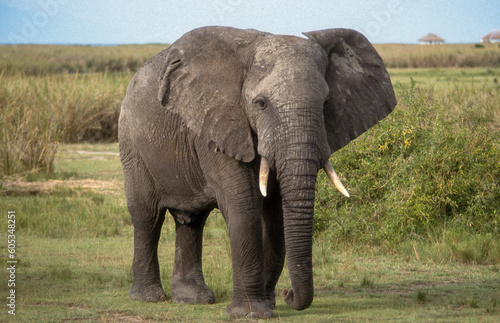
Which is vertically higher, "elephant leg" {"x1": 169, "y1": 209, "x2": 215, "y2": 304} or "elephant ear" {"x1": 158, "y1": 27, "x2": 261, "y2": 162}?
"elephant ear" {"x1": 158, "y1": 27, "x2": 261, "y2": 162}

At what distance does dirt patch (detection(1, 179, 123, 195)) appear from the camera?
13.9m

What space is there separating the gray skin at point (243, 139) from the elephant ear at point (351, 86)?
1 centimetres

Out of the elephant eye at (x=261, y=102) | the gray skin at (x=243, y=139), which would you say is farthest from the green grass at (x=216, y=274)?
the elephant eye at (x=261, y=102)

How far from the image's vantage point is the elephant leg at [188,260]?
7594 millimetres

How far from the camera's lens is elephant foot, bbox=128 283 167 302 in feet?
25.0

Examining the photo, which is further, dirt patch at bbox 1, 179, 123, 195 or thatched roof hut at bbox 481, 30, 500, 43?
thatched roof hut at bbox 481, 30, 500, 43

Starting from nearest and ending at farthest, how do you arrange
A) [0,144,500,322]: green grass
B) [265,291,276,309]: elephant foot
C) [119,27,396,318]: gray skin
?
[119,27,396,318]: gray skin < [265,291,276,309]: elephant foot < [0,144,500,322]: green grass

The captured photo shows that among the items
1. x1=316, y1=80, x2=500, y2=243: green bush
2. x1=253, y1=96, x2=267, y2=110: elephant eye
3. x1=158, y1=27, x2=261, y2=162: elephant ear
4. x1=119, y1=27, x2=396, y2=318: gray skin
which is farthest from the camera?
x1=316, y1=80, x2=500, y2=243: green bush

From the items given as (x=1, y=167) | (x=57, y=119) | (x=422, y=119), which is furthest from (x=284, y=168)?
(x=57, y=119)

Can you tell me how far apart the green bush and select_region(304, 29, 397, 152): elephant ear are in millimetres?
2802

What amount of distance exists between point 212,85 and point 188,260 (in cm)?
214

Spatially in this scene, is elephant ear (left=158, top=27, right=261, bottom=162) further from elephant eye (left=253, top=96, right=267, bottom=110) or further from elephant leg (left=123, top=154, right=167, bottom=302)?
elephant leg (left=123, top=154, right=167, bottom=302)

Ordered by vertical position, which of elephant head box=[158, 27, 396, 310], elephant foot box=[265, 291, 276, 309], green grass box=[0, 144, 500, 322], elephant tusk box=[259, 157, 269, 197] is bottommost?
green grass box=[0, 144, 500, 322]

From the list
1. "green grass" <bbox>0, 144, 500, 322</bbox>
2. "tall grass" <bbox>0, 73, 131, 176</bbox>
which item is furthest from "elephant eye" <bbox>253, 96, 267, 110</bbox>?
"tall grass" <bbox>0, 73, 131, 176</bbox>
